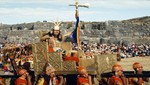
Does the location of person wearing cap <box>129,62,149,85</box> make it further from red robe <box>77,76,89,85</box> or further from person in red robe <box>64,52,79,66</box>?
person in red robe <box>64,52,79,66</box>

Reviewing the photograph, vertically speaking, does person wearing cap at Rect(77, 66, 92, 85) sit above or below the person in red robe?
below

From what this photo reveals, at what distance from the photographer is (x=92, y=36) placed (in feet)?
199

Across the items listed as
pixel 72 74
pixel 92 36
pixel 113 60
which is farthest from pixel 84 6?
pixel 92 36

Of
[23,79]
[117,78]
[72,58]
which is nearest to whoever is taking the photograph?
[117,78]

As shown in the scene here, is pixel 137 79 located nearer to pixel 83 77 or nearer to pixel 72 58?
pixel 83 77

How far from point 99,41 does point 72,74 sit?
46515 mm

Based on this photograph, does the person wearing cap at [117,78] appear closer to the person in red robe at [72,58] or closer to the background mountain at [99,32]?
the person in red robe at [72,58]

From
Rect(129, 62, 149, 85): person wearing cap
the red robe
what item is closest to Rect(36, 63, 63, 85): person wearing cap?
the red robe

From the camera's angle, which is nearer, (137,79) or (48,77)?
(48,77)

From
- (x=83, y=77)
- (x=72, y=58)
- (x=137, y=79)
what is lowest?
(x=137, y=79)

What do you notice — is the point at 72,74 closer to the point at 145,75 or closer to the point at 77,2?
the point at 145,75

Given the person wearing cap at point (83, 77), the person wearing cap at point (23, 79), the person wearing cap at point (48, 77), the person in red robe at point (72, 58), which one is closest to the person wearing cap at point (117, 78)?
the person wearing cap at point (83, 77)

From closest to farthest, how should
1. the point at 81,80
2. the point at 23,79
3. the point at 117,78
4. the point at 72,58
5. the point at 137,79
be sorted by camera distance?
the point at 117,78, the point at 81,80, the point at 23,79, the point at 137,79, the point at 72,58

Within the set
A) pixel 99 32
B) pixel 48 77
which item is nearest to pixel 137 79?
pixel 48 77
